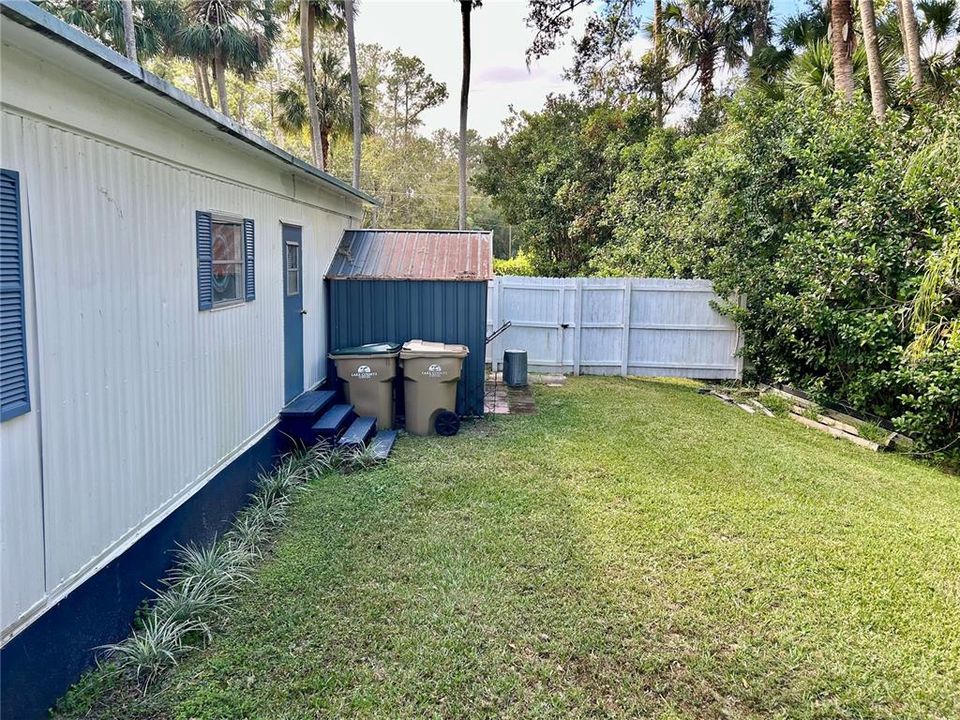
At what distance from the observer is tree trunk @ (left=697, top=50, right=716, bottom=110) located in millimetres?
17453

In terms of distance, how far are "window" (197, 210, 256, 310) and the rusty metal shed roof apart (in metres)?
2.58

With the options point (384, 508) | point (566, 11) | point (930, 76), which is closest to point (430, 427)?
point (384, 508)

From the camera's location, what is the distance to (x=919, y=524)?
4.85m

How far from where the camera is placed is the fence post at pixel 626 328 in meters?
10.7

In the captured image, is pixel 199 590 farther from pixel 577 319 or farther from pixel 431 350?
pixel 577 319

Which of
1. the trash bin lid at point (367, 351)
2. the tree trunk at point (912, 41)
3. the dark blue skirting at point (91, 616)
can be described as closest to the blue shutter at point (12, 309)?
the dark blue skirting at point (91, 616)

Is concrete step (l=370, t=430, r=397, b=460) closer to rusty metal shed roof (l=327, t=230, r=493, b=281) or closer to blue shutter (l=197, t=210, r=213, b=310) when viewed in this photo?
rusty metal shed roof (l=327, t=230, r=493, b=281)

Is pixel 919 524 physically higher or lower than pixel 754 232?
lower

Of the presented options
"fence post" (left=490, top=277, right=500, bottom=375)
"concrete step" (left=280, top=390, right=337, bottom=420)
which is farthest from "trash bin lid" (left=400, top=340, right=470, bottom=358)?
"fence post" (left=490, top=277, right=500, bottom=375)

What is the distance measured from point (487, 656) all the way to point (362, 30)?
19916 millimetres

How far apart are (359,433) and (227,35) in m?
16.7

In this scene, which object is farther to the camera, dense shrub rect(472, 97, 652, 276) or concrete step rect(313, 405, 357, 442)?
dense shrub rect(472, 97, 652, 276)

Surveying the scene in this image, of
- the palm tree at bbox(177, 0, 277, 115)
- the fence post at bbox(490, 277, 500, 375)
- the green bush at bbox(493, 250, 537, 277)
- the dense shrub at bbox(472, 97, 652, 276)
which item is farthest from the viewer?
the green bush at bbox(493, 250, 537, 277)

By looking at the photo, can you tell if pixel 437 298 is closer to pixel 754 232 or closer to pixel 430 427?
pixel 430 427
